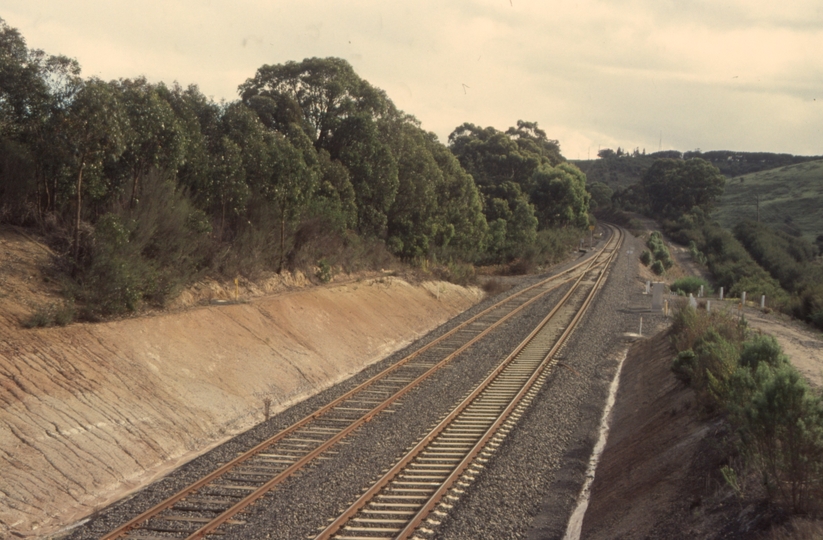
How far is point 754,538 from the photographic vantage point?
7.73m

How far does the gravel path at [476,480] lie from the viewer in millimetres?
10195

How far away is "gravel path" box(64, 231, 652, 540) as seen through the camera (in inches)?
401

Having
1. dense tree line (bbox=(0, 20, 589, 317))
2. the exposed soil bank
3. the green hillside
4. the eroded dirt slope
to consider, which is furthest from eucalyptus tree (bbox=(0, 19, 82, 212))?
the green hillside

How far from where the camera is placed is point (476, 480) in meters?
11.8

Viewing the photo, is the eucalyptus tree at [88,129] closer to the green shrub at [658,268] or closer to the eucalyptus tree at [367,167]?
the eucalyptus tree at [367,167]

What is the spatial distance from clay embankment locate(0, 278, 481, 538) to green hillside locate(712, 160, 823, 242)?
9461 centimetres

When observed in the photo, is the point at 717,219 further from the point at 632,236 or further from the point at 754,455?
the point at 754,455

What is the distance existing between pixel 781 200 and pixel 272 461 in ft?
441

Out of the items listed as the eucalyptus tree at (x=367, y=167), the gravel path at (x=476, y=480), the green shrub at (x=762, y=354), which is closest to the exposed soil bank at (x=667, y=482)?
the gravel path at (x=476, y=480)

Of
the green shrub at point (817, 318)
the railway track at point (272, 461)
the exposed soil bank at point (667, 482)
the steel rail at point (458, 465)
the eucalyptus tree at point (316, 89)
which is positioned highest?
the eucalyptus tree at point (316, 89)

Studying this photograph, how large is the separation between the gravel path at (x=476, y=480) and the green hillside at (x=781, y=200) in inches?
3671

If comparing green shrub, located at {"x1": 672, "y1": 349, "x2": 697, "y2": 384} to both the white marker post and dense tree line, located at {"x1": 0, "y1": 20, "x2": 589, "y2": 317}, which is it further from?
the white marker post

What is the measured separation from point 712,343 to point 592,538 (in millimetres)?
8619

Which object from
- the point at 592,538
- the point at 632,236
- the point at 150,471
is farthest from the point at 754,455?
the point at 632,236
